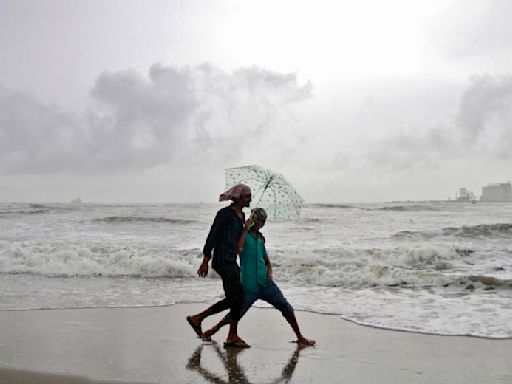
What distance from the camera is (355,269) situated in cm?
1189

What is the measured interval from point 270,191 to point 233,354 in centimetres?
180

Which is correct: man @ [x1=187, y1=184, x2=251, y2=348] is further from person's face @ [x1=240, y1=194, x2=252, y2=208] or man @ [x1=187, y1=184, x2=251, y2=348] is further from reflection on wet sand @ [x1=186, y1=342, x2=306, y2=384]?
reflection on wet sand @ [x1=186, y1=342, x2=306, y2=384]

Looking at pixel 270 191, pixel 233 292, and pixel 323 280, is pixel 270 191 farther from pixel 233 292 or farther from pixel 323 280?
pixel 323 280

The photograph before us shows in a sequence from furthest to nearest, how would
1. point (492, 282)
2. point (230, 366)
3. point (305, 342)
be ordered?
point (492, 282) → point (305, 342) → point (230, 366)

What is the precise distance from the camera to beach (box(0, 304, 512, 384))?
465 centimetres

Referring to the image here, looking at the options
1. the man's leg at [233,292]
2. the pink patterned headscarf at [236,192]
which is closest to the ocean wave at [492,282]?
the man's leg at [233,292]

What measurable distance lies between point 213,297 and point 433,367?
16.1 feet

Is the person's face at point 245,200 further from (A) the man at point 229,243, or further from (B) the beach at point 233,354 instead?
(B) the beach at point 233,354

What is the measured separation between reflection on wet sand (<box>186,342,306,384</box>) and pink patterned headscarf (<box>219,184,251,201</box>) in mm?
1591

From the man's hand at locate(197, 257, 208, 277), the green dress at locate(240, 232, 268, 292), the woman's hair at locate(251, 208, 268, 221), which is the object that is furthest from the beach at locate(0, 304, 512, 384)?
the woman's hair at locate(251, 208, 268, 221)

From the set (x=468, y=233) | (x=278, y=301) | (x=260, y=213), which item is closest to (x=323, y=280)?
(x=278, y=301)

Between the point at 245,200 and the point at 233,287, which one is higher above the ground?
the point at 245,200

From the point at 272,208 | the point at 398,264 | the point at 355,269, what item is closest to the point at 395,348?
the point at 272,208

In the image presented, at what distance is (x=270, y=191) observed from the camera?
5.97 m
